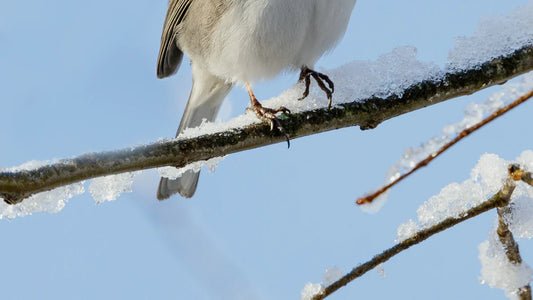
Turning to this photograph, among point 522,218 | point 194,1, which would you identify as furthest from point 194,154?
point 194,1

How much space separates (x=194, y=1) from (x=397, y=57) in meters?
1.45

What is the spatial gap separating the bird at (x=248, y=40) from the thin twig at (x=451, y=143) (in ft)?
3.59

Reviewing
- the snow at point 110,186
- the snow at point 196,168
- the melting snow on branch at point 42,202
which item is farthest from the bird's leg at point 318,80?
the melting snow on branch at point 42,202

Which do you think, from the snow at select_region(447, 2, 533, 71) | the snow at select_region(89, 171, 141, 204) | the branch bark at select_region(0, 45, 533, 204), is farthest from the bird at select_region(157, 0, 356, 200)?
the snow at select_region(89, 171, 141, 204)

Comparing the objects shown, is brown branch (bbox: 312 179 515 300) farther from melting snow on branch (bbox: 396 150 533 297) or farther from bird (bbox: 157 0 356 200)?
bird (bbox: 157 0 356 200)

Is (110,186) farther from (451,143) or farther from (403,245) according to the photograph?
(451,143)

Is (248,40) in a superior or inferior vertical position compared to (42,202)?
inferior

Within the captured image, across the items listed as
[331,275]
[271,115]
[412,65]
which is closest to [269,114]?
[271,115]

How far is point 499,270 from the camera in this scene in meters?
1.49

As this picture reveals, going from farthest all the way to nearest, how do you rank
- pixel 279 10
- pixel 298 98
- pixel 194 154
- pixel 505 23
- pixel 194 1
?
pixel 194 1 → pixel 279 10 → pixel 298 98 → pixel 505 23 → pixel 194 154

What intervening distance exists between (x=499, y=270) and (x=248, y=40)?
5.49 feet

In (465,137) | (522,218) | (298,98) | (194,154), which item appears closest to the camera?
(465,137)

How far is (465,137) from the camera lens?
1063mm

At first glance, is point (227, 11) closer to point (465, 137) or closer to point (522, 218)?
point (522, 218)
